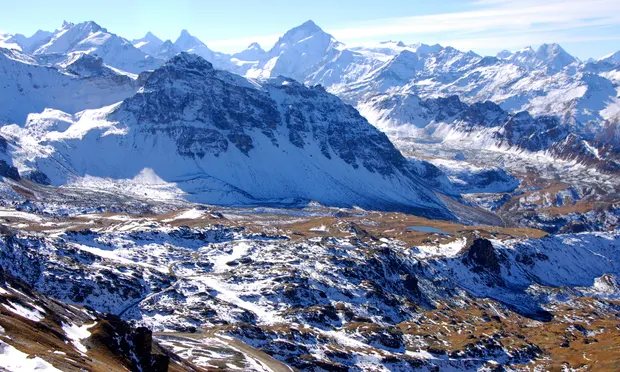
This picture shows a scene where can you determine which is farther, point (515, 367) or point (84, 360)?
point (515, 367)

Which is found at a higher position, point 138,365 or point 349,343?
point 138,365

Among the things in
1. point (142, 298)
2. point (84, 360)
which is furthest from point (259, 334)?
point (84, 360)

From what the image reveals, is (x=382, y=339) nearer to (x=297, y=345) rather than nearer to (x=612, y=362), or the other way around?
(x=297, y=345)

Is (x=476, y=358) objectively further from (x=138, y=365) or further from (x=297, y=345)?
(x=138, y=365)

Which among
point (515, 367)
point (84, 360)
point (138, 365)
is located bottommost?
point (515, 367)

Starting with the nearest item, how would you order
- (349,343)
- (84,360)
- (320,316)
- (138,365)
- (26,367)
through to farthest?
(26,367), (84,360), (138,365), (349,343), (320,316)

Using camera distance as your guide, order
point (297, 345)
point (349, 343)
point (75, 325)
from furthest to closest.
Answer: point (349, 343)
point (297, 345)
point (75, 325)

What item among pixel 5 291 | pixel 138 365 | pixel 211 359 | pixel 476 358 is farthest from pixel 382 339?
pixel 5 291

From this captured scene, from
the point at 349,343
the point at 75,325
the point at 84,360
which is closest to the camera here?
the point at 84,360

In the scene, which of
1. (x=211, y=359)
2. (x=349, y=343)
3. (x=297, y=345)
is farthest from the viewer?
(x=349, y=343)
